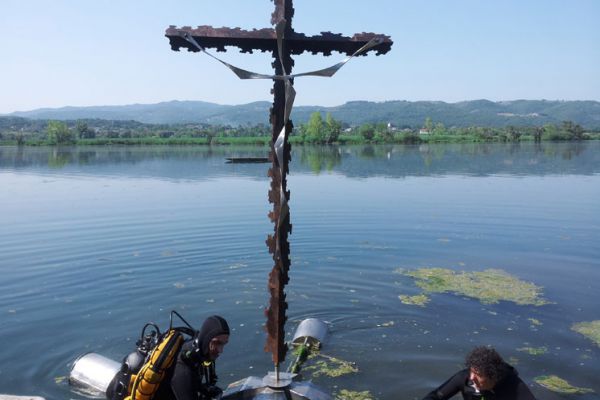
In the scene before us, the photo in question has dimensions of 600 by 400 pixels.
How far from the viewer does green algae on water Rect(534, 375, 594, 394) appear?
8.20m

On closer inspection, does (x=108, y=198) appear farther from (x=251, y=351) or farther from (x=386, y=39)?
(x=386, y=39)

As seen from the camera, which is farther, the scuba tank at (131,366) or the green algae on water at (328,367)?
the green algae on water at (328,367)

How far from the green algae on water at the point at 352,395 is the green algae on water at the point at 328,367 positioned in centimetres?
53

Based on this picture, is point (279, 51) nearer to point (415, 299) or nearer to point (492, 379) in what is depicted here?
point (492, 379)

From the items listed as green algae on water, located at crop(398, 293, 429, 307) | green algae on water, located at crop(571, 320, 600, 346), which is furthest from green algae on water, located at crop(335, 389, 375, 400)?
green algae on water, located at crop(571, 320, 600, 346)

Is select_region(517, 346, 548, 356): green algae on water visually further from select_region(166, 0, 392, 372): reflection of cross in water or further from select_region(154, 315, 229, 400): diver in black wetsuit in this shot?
select_region(154, 315, 229, 400): diver in black wetsuit

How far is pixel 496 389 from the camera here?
17.1ft

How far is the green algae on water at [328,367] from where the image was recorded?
8.83 meters

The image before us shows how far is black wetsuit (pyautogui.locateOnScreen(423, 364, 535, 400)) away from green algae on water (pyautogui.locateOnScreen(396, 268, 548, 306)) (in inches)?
290

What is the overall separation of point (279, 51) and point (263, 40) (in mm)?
228

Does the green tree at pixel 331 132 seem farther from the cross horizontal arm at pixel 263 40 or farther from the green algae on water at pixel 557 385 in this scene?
the cross horizontal arm at pixel 263 40

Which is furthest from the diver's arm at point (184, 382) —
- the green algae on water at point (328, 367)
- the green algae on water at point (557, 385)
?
the green algae on water at point (557, 385)

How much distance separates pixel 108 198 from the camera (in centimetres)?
2966

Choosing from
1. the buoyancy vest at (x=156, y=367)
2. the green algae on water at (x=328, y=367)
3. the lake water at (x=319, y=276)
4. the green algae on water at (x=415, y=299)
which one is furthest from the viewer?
the green algae on water at (x=415, y=299)
